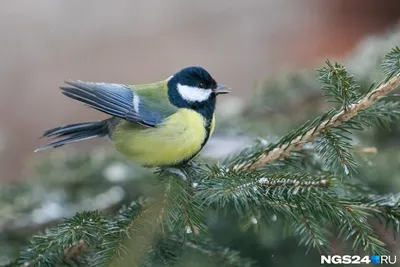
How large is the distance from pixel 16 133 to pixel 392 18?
243 cm

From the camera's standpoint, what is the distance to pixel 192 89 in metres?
1.23

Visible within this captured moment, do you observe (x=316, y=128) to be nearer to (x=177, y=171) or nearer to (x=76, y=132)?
(x=177, y=171)

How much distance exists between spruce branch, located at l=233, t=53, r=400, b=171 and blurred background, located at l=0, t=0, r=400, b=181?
236 centimetres

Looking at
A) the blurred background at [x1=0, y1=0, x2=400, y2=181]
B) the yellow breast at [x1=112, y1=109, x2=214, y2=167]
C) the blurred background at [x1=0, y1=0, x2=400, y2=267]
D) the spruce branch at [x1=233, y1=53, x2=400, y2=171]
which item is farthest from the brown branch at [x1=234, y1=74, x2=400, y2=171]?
the blurred background at [x1=0, y1=0, x2=400, y2=181]

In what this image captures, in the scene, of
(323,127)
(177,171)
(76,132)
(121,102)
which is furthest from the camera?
(76,132)

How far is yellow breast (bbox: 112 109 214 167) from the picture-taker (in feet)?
3.75

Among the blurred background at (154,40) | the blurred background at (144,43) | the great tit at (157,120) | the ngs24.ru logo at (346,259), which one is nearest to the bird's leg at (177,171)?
the great tit at (157,120)

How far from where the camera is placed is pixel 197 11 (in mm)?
3990

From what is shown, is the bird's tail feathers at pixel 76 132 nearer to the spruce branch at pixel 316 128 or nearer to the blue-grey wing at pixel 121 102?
the blue-grey wing at pixel 121 102

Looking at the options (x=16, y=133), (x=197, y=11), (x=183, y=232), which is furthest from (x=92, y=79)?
(x=183, y=232)

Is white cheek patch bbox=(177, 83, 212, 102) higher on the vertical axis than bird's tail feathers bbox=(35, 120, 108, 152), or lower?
higher

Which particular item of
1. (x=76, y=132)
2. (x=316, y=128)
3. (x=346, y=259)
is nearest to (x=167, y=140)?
(x=76, y=132)

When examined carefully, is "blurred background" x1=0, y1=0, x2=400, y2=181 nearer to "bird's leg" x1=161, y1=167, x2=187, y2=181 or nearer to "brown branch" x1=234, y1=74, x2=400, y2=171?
"bird's leg" x1=161, y1=167, x2=187, y2=181

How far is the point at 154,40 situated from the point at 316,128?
2.97 metres
